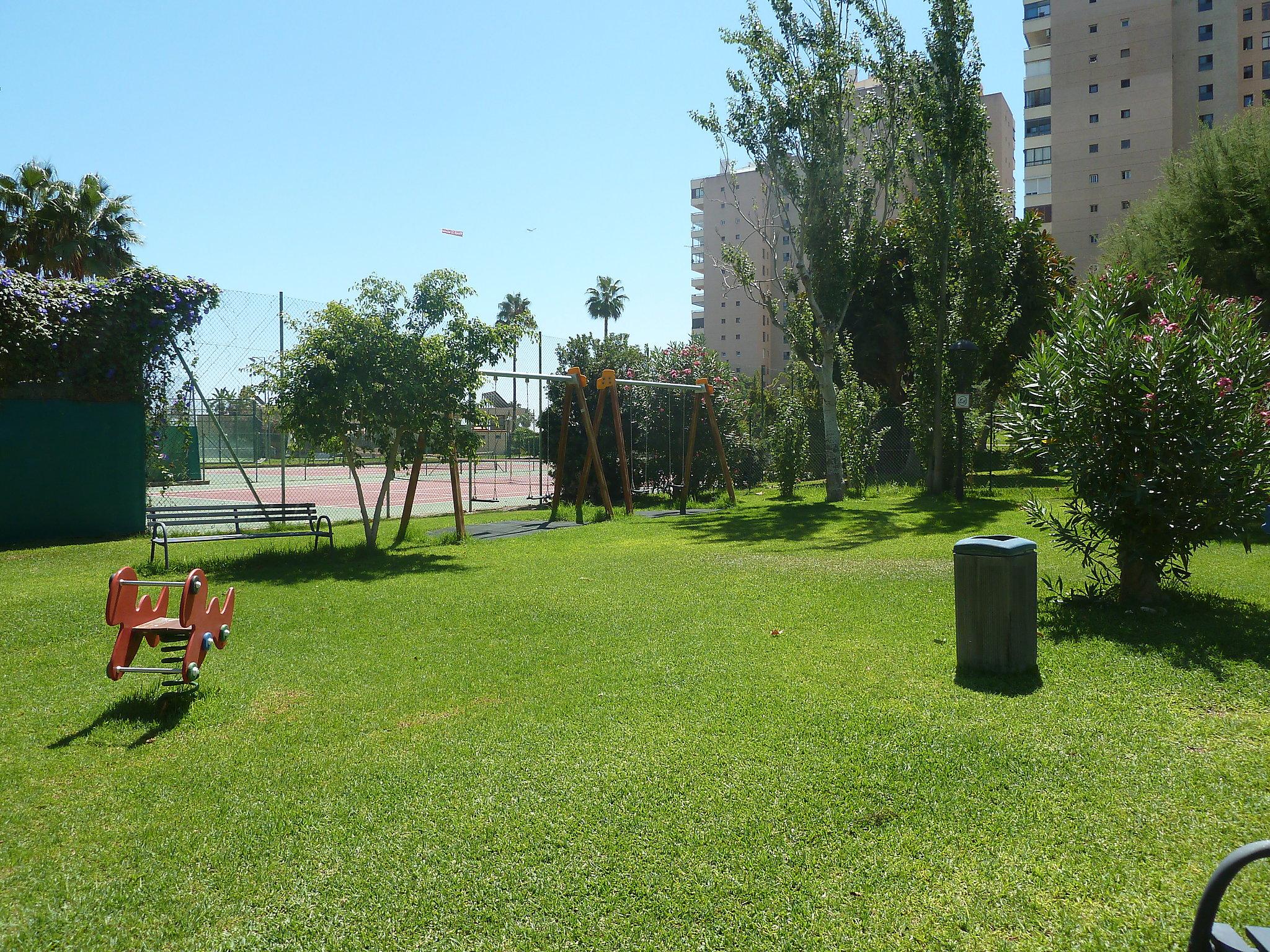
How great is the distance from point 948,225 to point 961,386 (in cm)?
385

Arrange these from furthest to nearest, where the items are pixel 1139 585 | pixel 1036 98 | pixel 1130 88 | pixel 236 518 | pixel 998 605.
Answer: pixel 1036 98 < pixel 1130 88 < pixel 236 518 < pixel 1139 585 < pixel 998 605

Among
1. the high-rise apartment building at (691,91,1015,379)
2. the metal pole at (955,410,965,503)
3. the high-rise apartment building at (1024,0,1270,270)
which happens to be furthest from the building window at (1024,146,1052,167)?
the metal pole at (955,410,965,503)

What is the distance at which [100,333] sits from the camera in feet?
42.5

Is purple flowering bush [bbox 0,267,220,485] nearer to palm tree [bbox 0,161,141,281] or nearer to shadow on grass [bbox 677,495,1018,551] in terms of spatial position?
shadow on grass [bbox 677,495,1018,551]

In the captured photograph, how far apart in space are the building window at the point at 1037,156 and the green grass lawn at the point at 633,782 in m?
66.5

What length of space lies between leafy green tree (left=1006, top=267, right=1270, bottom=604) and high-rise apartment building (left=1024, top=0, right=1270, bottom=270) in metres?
56.9

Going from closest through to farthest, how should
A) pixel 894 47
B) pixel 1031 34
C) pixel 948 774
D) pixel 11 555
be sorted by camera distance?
pixel 948 774 < pixel 11 555 < pixel 894 47 < pixel 1031 34

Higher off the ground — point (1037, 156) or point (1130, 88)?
point (1130, 88)

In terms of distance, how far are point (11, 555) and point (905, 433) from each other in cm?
2591

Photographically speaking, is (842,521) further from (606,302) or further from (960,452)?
(606,302)

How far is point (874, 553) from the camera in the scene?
11898 mm

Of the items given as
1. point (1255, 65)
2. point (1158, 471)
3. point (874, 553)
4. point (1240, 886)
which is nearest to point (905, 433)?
point (874, 553)

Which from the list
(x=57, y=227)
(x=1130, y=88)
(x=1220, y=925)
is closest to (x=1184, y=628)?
(x=1220, y=925)

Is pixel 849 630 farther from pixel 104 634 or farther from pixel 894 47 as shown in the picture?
pixel 894 47
